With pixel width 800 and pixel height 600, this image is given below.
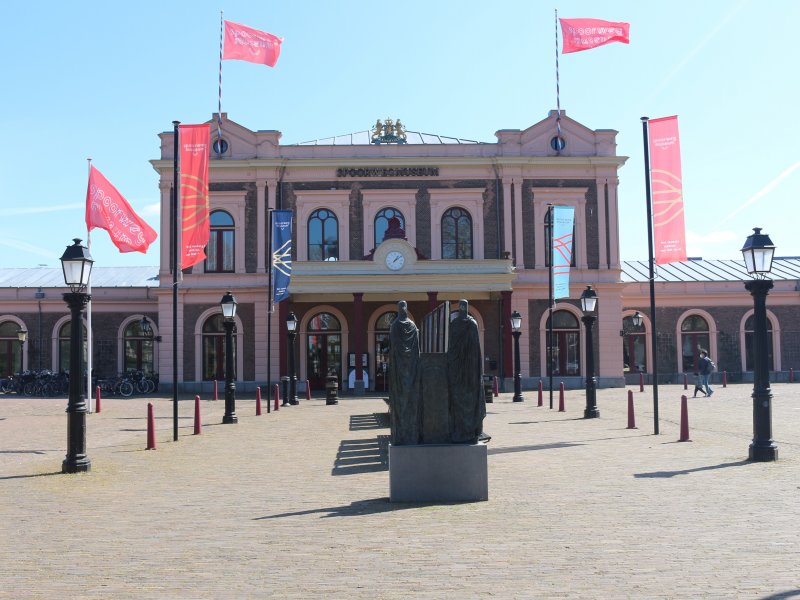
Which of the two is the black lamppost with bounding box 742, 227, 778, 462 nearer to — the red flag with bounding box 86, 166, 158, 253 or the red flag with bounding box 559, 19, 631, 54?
the red flag with bounding box 86, 166, 158, 253

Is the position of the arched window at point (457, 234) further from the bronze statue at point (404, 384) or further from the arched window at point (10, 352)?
the bronze statue at point (404, 384)

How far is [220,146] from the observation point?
128 ft

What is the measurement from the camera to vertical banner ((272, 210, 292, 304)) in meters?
27.9

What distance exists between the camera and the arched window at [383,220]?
1528 inches

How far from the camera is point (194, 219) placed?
18.6 metres

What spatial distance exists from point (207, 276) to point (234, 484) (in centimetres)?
2866

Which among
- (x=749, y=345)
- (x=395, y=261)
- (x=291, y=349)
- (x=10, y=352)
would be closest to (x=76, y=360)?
(x=291, y=349)

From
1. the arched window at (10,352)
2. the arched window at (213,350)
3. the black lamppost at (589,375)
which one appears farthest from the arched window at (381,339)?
the arched window at (10,352)

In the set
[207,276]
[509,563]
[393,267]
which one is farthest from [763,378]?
[207,276]

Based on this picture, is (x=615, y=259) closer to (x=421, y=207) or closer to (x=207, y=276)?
(x=421, y=207)

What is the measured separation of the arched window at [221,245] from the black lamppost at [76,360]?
81.9 ft

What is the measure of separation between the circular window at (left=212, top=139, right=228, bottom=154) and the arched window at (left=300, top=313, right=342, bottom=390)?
944 centimetres

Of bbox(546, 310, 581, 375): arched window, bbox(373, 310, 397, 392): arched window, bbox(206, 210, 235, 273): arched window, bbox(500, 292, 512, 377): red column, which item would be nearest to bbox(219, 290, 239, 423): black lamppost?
bbox(500, 292, 512, 377): red column

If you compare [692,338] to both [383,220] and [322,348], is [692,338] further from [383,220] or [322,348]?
[322,348]
